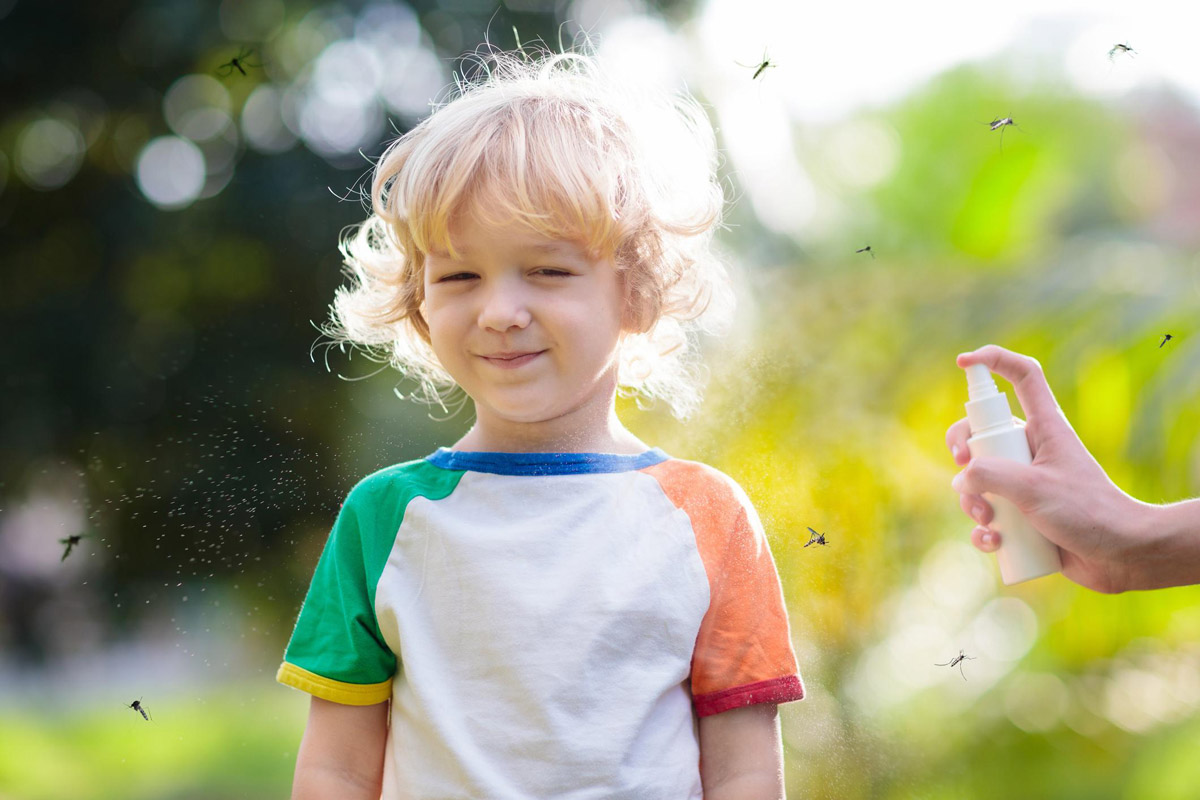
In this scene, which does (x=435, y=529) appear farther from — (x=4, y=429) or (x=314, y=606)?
(x=4, y=429)

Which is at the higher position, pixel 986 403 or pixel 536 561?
pixel 986 403

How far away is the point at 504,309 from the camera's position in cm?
88

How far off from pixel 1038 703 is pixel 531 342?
1.77 meters

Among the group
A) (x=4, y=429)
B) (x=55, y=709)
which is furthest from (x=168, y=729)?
(x=4, y=429)

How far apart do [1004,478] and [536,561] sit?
1.43 ft

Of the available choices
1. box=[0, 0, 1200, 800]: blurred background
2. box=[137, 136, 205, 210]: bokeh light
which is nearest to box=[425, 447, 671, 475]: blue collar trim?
box=[0, 0, 1200, 800]: blurred background

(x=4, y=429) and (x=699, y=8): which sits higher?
(x=699, y=8)

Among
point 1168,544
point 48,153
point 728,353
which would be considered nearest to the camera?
point 1168,544

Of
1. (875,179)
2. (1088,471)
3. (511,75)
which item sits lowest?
(1088,471)

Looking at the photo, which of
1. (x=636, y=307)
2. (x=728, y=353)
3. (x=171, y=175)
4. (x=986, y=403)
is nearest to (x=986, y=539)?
(x=986, y=403)

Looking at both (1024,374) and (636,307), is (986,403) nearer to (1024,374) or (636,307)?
(1024,374)

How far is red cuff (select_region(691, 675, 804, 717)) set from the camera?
2.97 ft

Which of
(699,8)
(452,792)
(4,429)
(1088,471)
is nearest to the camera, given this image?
(452,792)

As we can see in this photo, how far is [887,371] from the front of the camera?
2.20 meters
